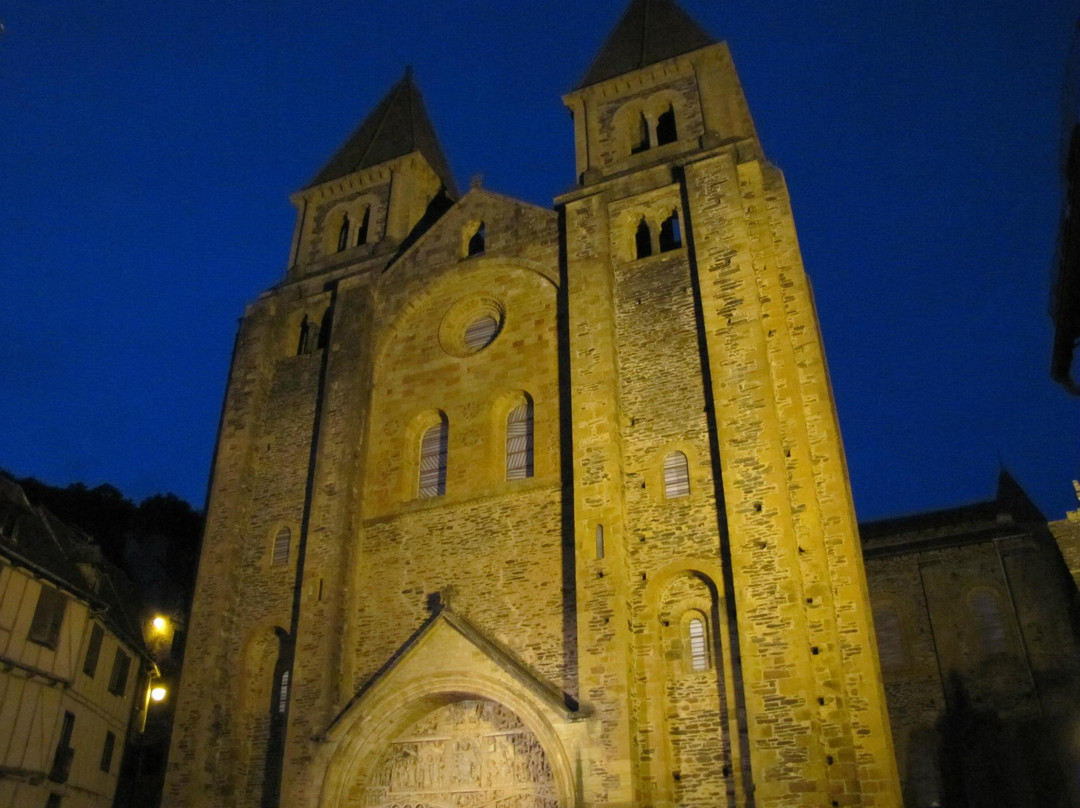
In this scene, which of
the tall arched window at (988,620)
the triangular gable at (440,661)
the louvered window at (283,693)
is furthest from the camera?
the tall arched window at (988,620)

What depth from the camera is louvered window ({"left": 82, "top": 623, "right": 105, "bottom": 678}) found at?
1925cm

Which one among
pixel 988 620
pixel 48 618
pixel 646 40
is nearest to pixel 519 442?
pixel 48 618

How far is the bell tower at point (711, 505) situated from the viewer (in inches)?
540

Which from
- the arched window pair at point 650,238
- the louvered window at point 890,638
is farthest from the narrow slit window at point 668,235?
the louvered window at point 890,638

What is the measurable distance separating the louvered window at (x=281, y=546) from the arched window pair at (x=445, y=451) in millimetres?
2897

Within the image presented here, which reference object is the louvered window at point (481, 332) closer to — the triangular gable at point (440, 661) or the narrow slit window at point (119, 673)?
the triangular gable at point (440, 661)

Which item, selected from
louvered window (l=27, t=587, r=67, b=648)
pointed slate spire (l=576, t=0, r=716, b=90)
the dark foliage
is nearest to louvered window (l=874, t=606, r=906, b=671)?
pointed slate spire (l=576, t=0, r=716, b=90)

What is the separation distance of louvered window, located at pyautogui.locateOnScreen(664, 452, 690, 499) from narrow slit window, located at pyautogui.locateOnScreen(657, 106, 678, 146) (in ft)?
28.6

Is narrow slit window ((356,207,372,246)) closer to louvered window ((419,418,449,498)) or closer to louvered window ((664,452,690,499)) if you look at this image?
louvered window ((419,418,449,498))

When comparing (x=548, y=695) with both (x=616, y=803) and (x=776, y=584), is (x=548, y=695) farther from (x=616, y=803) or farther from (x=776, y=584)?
(x=776, y=584)

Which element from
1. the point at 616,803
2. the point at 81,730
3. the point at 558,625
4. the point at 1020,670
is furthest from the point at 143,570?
the point at 1020,670

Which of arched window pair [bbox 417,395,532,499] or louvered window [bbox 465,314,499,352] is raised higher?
louvered window [bbox 465,314,499,352]

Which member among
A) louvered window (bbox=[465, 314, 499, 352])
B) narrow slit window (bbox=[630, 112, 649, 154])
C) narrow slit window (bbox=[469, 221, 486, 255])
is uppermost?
narrow slit window (bbox=[630, 112, 649, 154])

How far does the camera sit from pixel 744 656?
14.1 m
